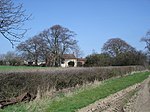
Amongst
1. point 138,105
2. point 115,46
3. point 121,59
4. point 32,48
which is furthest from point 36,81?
point 115,46

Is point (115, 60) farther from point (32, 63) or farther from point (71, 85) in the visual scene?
point (71, 85)

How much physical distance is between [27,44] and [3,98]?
75.5 meters

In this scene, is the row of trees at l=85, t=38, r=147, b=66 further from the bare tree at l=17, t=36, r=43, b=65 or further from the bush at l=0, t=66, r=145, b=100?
the bush at l=0, t=66, r=145, b=100

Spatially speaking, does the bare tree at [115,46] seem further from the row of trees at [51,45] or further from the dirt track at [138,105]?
the dirt track at [138,105]

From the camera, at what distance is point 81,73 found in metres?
29.4

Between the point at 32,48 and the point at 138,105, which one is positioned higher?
the point at 32,48

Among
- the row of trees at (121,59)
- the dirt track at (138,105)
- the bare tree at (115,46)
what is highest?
the bare tree at (115,46)

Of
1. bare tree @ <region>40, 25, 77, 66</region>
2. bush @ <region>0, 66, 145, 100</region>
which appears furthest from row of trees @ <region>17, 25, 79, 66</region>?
bush @ <region>0, 66, 145, 100</region>

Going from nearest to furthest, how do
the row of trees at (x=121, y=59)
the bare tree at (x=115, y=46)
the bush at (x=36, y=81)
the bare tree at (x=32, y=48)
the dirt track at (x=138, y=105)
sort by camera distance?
the dirt track at (x=138, y=105) → the bush at (x=36, y=81) → the row of trees at (x=121, y=59) → the bare tree at (x=32, y=48) → the bare tree at (x=115, y=46)

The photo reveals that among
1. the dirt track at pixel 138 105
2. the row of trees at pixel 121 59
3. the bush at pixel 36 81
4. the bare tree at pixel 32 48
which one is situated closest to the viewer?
the dirt track at pixel 138 105

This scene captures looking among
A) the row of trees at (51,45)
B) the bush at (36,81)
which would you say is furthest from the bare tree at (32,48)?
the bush at (36,81)

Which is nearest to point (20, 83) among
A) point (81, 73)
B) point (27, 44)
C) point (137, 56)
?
point (81, 73)

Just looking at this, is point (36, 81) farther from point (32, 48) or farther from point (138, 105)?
point (32, 48)

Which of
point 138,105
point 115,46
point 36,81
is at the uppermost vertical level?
point 115,46
